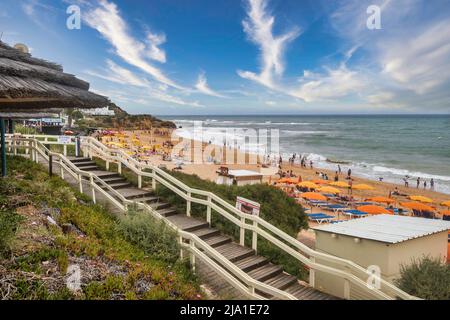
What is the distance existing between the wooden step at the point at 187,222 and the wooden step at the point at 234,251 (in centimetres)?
81

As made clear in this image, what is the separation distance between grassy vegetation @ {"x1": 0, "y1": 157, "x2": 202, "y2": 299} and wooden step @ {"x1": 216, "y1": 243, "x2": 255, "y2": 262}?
3.26 feet

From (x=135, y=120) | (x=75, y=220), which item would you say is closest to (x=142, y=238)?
(x=75, y=220)

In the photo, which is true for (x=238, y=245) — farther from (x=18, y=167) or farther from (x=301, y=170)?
(x=301, y=170)

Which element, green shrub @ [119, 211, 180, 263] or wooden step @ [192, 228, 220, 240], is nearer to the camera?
green shrub @ [119, 211, 180, 263]

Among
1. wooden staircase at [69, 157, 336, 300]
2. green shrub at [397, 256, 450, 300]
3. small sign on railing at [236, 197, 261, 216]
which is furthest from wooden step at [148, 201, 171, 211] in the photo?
green shrub at [397, 256, 450, 300]

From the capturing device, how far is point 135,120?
89875 millimetres

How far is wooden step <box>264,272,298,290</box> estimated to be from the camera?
19.2 feet

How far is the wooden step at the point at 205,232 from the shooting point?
276 inches

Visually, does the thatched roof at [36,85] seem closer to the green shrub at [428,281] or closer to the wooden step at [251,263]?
the wooden step at [251,263]

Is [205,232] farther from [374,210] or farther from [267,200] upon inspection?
[374,210]

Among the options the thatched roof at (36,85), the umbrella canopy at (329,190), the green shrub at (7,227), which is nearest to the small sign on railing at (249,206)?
the thatched roof at (36,85)

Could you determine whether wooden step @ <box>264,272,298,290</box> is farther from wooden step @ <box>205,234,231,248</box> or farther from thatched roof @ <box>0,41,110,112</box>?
thatched roof @ <box>0,41,110,112</box>

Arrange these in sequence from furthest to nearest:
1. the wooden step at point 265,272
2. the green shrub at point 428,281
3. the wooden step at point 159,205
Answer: the wooden step at point 159,205
the wooden step at point 265,272
the green shrub at point 428,281
